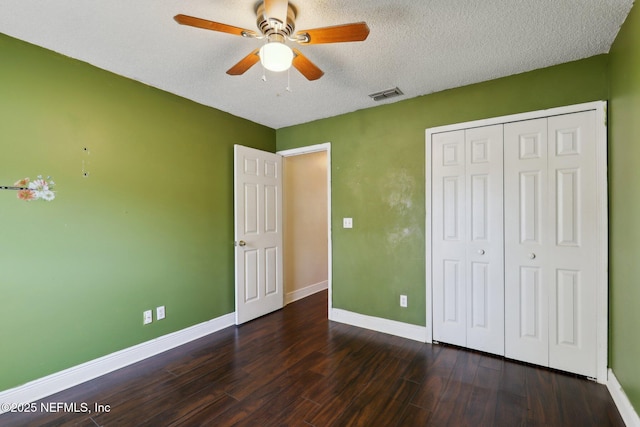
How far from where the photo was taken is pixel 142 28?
1851 mm

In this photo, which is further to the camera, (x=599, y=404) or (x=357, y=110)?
(x=357, y=110)

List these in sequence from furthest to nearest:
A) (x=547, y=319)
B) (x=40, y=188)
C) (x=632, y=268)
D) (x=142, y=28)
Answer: (x=547, y=319) < (x=40, y=188) < (x=142, y=28) < (x=632, y=268)

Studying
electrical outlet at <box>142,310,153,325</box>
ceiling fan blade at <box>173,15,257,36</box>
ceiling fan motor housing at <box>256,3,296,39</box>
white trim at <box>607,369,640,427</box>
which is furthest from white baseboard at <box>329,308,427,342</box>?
ceiling fan blade at <box>173,15,257,36</box>

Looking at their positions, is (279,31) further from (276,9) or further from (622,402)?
(622,402)

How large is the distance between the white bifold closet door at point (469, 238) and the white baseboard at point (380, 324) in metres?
0.18

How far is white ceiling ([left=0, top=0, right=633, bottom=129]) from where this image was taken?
1.67 metres

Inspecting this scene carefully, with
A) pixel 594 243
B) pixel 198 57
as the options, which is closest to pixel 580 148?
pixel 594 243

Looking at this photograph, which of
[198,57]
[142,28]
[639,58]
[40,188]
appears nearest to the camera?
[639,58]

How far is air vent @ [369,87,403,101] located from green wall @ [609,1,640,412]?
4.95ft

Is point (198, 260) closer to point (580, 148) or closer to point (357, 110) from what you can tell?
point (357, 110)

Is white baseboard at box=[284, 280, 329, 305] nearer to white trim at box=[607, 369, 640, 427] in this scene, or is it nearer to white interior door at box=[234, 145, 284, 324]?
white interior door at box=[234, 145, 284, 324]

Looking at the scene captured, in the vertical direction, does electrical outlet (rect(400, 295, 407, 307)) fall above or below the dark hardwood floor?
above

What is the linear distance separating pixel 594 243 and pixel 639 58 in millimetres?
1258

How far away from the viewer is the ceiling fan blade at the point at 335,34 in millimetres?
1450
